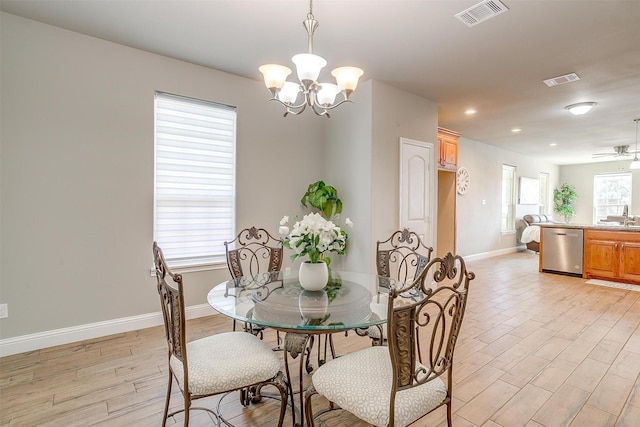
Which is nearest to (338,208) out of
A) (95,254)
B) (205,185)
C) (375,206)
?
(375,206)

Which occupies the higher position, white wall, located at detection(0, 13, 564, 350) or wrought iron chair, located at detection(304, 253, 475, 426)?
white wall, located at detection(0, 13, 564, 350)

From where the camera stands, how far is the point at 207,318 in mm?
3594

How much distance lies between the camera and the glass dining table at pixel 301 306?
154 cm

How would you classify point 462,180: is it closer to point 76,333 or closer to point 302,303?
point 302,303

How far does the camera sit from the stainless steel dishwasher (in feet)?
18.7

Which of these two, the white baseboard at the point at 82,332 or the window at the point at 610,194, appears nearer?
the white baseboard at the point at 82,332

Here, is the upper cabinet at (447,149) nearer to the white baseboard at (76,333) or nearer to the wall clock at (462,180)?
the wall clock at (462,180)

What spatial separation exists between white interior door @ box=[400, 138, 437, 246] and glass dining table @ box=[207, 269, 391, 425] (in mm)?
2146

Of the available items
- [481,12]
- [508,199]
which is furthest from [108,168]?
[508,199]

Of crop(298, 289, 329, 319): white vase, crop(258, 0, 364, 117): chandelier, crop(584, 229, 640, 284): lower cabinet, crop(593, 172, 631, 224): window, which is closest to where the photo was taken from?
crop(298, 289, 329, 319): white vase

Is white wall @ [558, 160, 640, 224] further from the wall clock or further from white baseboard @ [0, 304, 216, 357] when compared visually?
white baseboard @ [0, 304, 216, 357]

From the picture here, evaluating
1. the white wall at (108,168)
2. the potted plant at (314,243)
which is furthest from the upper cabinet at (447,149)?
the potted plant at (314,243)

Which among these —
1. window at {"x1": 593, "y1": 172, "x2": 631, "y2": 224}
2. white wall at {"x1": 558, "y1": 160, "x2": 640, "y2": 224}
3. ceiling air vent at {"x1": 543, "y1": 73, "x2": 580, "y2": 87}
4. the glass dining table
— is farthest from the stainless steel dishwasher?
white wall at {"x1": 558, "y1": 160, "x2": 640, "y2": 224}

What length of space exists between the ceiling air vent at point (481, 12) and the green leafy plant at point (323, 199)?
7.55 feet
